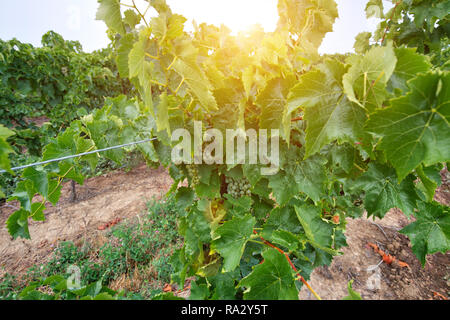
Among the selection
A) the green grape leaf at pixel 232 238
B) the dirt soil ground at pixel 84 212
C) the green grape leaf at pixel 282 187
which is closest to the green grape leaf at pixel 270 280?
the green grape leaf at pixel 232 238

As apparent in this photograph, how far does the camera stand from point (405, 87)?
60 cm

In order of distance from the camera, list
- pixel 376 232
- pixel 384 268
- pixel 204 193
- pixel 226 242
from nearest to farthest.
A: pixel 226 242 → pixel 204 193 → pixel 384 268 → pixel 376 232

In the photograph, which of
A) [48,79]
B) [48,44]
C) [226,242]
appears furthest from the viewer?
[48,44]

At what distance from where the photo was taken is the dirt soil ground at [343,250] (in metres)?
2.38

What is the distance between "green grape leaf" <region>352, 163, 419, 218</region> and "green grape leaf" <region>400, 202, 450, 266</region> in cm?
31

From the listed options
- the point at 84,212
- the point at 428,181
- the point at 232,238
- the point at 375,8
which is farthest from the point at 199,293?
the point at 84,212

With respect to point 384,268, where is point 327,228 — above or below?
above

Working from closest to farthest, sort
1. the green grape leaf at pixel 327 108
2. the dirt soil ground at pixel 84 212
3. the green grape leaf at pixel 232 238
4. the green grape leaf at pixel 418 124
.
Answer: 1. the green grape leaf at pixel 418 124
2. the green grape leaf at pixel 327 108
3. the green grape leaf at pixel 232 238
4. the dirt soil ground at pixel 84 212

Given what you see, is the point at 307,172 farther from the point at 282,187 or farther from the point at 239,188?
the point at 239,188

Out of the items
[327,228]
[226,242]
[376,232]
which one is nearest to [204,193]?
[226,242]

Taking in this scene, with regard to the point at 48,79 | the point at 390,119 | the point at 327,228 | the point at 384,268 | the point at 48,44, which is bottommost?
the point at 384,268

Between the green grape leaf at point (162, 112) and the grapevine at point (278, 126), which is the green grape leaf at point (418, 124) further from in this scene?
the green grape leaf at point (162, 112)
